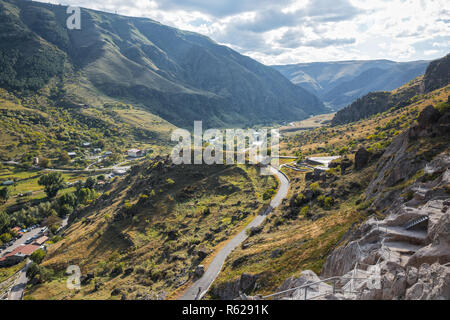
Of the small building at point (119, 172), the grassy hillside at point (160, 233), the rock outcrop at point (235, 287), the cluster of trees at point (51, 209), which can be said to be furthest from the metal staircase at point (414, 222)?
the small building at point (119, 172)

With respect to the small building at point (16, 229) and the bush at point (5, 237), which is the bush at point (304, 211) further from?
the small building at point (16, 229)

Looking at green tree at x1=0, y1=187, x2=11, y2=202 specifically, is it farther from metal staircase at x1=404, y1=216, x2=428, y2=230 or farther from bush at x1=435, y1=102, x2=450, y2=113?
bush at x1=435, y1=102, x2=450, y2=113

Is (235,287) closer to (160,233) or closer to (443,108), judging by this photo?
(160,233)

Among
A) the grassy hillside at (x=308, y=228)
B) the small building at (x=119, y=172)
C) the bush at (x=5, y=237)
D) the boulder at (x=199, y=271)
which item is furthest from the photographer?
the small building at (x=119, y=172)

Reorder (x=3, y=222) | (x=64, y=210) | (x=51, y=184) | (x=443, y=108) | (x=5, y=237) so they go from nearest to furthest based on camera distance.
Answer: (x=443, y=108) → (x=5, y=237) → (x=3, y=222) → (x=64, y=210) → (x=51, y=184)

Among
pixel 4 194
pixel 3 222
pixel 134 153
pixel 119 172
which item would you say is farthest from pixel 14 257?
pixel 134 153

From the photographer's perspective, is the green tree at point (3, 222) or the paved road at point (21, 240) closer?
the paved road at point (21, 240)

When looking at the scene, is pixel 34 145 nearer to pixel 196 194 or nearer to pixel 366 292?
pixel 196 194
